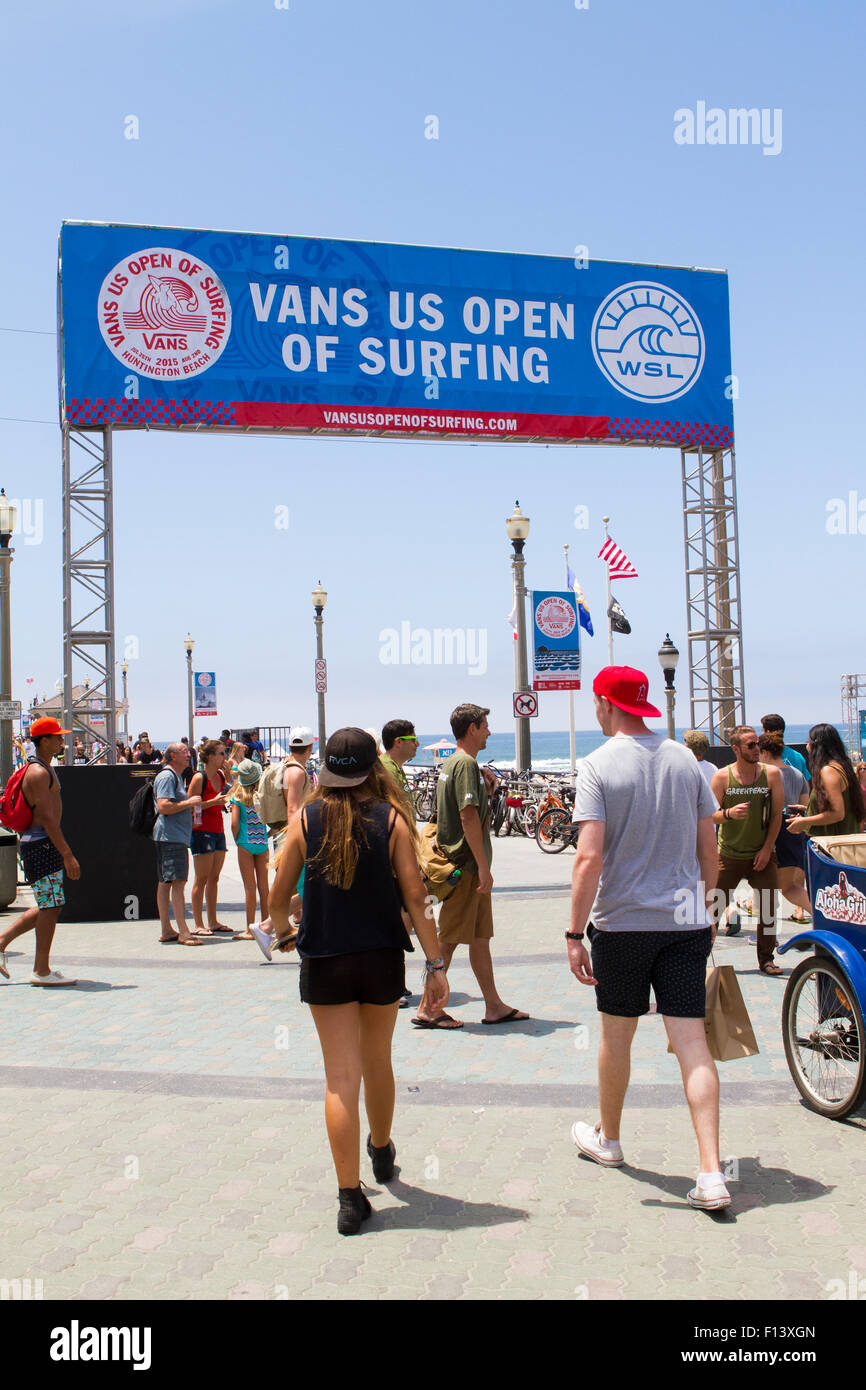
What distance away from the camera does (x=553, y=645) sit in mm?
19812

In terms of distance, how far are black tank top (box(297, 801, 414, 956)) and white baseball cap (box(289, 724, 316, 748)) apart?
14.6 feet

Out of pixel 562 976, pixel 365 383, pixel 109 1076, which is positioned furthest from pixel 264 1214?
pixel 365 383

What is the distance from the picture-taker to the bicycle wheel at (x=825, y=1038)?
16.1 feet

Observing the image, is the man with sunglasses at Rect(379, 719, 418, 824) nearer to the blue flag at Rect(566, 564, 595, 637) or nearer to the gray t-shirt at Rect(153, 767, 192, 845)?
the gray t-shirt at Rect(153, 767, 192, 845)

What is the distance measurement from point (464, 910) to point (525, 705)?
1442 centimetres

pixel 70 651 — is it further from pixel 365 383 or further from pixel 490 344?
pixel 490 344

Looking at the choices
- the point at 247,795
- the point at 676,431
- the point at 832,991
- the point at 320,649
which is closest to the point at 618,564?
the point at 676,431

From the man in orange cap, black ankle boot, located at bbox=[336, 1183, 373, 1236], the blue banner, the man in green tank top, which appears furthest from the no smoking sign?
black ankle boot, located at bbox=[336, 1183, 373, 1236]

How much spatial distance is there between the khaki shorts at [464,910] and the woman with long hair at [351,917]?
8.88 feet

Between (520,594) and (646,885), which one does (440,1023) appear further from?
(520,594)

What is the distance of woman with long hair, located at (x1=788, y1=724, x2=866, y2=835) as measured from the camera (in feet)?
25.2

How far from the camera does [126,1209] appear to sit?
436cm

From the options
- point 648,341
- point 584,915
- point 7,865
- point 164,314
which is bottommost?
point 7,865
